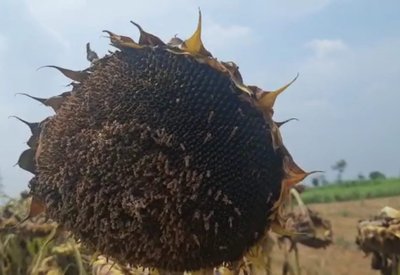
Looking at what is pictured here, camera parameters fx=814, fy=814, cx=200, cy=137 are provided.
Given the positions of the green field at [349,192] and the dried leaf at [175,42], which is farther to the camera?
the green field at [349,192]

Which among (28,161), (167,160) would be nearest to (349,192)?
(28,161)

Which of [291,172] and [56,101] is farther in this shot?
[56,101]

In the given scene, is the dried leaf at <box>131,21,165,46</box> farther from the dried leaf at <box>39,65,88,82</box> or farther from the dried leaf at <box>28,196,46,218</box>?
the dried leaf at <box>28,196,46,218</box>

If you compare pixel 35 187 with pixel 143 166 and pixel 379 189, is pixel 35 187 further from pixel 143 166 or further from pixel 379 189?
pixel 379 189

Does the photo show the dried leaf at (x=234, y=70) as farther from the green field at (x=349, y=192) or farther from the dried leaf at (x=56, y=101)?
the green field at (x=349, y=192)

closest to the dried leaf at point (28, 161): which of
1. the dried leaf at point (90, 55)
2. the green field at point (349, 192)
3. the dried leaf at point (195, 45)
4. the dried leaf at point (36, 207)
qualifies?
the dried leaf at point (36, 207)

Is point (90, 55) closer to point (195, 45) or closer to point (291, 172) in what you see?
point (195, 45)

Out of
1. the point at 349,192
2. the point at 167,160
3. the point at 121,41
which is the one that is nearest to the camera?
the point at 167,160

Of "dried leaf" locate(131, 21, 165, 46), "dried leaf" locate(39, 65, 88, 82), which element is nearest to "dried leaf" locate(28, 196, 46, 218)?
"dried leaf" locate(39, 65, 88, 82)
